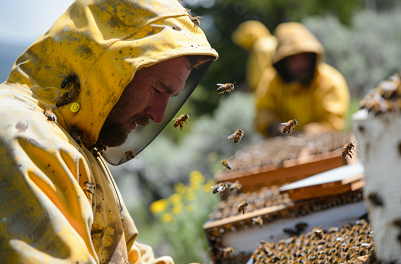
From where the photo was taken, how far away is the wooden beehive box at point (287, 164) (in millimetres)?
3889

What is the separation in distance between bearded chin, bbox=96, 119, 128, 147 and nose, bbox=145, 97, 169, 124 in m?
0.18

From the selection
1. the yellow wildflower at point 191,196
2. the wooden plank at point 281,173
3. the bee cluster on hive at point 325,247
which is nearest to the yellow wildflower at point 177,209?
the yellow wildflower at point 191,196

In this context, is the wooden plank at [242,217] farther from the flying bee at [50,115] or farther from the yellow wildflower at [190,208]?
the yellow wildflower at [190,208]

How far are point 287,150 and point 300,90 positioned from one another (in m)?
3.71

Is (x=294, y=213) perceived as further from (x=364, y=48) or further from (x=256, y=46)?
(x=364, y=48)

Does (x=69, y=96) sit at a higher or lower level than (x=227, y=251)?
higher

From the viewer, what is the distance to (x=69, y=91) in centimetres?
173

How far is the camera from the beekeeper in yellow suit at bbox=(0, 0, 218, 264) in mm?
1328

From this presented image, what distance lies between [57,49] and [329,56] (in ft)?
46.4

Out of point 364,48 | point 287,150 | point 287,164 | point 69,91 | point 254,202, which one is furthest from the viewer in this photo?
point 364,48

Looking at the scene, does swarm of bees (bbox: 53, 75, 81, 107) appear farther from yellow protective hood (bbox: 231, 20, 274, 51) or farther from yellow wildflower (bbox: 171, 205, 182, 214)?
yellow protective hood (bbox: 231, 20, 274, 51)

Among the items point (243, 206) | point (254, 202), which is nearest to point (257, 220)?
point (243, 206)

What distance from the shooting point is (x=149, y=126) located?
256 cm

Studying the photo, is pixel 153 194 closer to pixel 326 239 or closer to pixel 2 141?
pixel 326 239
